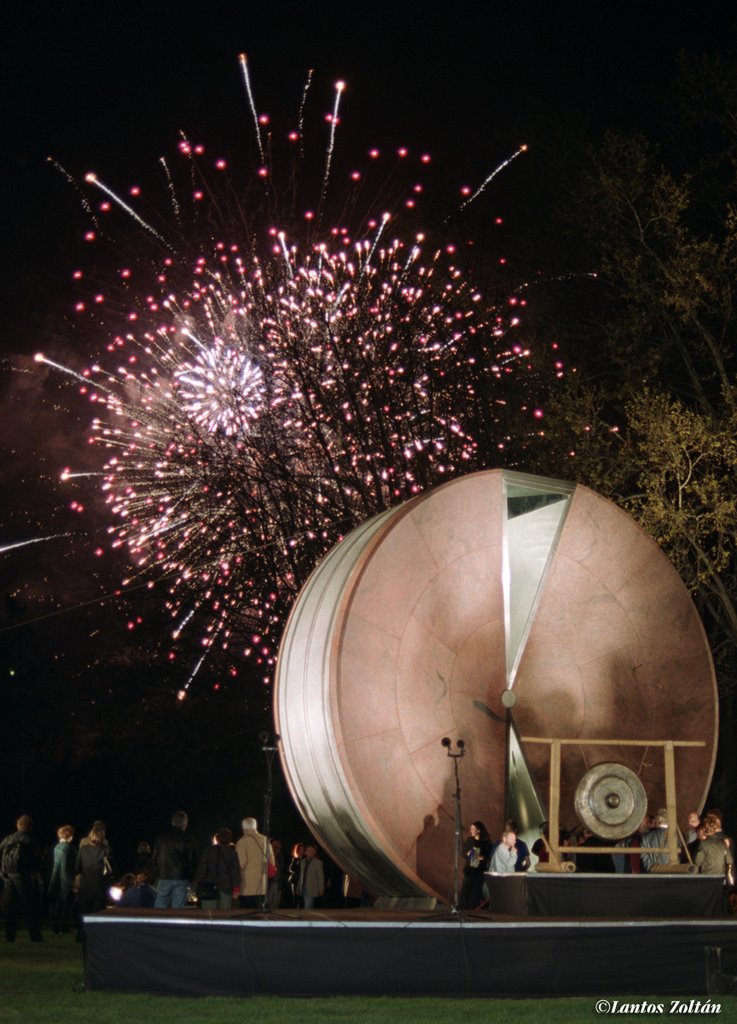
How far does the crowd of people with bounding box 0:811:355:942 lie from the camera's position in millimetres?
16062

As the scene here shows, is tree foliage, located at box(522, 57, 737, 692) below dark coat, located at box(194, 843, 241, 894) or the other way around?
the other way around

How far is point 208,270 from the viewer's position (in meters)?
24.9

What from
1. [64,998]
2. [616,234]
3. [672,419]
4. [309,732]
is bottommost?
[64,998]

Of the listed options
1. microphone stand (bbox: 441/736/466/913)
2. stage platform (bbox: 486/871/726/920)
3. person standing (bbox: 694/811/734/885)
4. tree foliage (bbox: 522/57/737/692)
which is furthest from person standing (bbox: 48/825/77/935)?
tree foliage (bbox: 522/57/737/692)

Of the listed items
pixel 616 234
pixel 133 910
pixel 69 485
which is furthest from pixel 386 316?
pixel 69 485

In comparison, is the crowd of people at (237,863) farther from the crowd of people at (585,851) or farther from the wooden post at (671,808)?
the wooden post at (671,808)

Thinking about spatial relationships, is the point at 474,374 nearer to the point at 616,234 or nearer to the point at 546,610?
the point at 616,234

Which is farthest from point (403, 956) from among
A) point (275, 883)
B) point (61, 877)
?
point (61, 877)

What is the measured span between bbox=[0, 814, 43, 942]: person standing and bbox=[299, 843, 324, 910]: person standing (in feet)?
11.4

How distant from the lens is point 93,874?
693 inches

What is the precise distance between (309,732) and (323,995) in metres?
4.10

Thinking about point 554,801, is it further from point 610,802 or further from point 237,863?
point 237,863

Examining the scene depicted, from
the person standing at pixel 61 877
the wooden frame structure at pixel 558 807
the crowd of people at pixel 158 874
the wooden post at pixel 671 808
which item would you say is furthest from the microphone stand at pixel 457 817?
the person standing at pixel 61 877

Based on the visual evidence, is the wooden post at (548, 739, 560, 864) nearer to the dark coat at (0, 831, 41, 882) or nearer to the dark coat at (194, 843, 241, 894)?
the dark coat at (194, 843, 241, 894)
